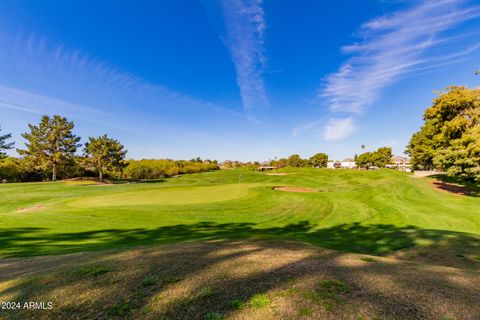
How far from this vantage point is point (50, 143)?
41906mm

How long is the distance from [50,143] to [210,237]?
48.9 metres

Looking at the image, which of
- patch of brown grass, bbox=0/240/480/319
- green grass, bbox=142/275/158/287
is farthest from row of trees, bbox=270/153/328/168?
green grass, bbox=142/275/158/287

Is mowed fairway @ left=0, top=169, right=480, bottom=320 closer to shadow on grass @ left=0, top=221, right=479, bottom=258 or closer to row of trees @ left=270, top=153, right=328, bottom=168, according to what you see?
shadow on grass @ left=0, top=221, right=479, bottom=258

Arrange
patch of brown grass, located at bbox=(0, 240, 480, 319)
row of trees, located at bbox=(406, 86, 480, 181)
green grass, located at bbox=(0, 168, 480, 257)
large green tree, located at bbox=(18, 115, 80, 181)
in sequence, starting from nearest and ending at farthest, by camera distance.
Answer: patch of brown grass, located at bbox=(0, 240, 480, 319) < green grass, located at bbox=(0, 168, 480, 257) < row of trees, located at bbox=(406, 86, 480, 181) < large green tree, located at bbox=(18, 115, 80, 181)

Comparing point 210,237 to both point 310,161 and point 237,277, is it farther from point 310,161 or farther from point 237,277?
point 310,161

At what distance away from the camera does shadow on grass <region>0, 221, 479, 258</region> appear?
344 inches

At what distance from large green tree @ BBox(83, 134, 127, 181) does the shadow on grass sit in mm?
40212

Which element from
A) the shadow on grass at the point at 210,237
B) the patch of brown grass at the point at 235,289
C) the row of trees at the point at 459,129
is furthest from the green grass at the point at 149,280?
the row of trees at the point at 459,129

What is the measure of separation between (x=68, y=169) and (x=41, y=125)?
1140 cm

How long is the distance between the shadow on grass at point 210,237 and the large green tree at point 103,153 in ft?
132

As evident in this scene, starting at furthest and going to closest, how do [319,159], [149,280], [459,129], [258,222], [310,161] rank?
[310,161] < [319,159] < [459,129] < [258,222] < [149,280]

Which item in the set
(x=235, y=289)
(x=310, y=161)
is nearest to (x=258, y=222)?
(x=235, y=289)

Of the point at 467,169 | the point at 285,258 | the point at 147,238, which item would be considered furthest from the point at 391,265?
the point at 467,169

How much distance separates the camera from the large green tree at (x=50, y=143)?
4103 cm
